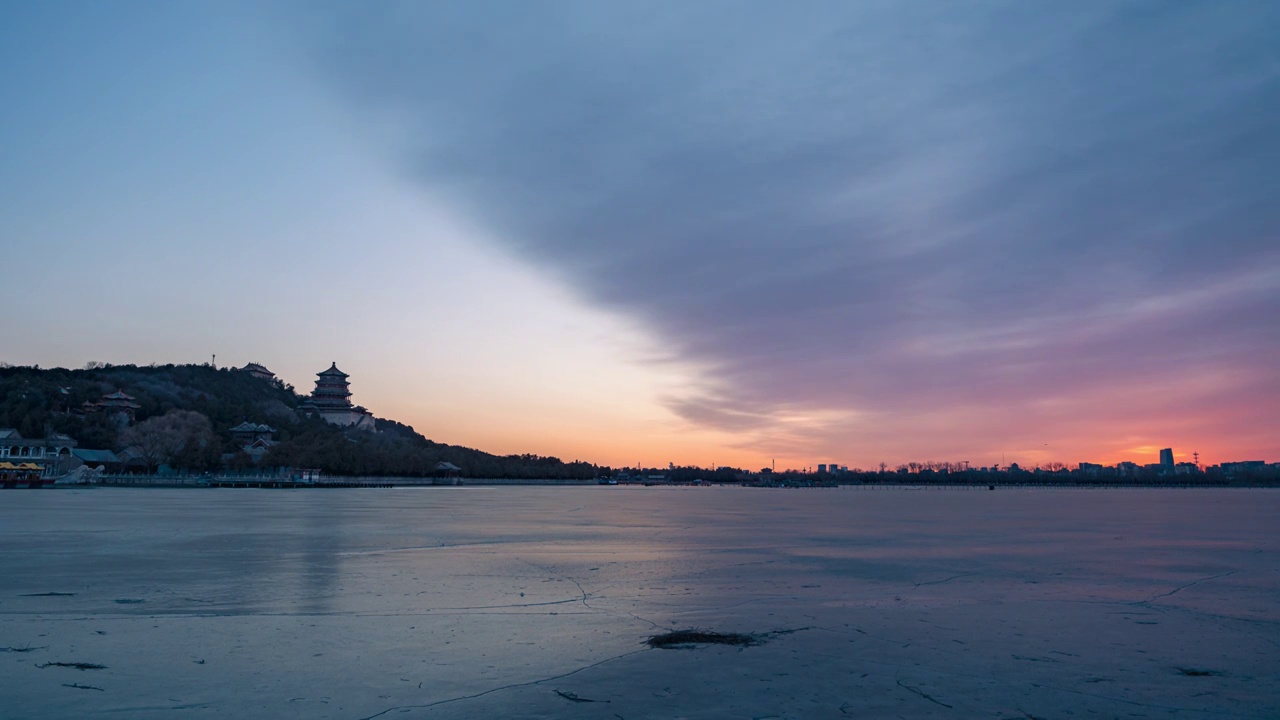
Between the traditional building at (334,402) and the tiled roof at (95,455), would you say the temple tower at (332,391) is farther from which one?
the tiled roof at (95,455)

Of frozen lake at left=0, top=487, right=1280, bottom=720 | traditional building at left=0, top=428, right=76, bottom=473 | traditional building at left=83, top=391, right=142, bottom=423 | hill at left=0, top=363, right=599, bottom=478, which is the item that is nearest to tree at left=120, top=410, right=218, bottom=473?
hill at left=0, top=363, right=599, bottom=478

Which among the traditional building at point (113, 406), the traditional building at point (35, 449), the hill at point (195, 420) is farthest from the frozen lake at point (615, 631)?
the traditional building at point (113, 406)

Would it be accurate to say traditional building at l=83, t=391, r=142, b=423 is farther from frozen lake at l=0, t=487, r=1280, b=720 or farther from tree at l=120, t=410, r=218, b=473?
frozen lake at l=0, t=487, r=1280, b=720

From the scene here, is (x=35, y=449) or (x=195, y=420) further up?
(x=195, y=420)

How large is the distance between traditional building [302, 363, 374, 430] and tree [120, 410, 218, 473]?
2131 inches

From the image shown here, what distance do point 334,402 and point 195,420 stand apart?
5270 centimetres

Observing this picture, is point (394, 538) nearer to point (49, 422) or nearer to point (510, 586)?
point (510, 586)

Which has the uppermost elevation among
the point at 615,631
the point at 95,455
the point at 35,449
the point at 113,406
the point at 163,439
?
the point at 113,406

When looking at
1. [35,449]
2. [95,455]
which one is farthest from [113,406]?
[35,449]

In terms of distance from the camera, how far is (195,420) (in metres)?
132

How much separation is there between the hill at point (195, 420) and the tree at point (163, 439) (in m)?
0.22

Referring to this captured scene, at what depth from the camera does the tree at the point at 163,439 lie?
117500 millimetres

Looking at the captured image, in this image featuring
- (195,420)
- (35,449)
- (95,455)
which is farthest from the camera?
(195,420)

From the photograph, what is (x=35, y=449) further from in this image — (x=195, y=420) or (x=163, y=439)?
(x=195, y=420)
